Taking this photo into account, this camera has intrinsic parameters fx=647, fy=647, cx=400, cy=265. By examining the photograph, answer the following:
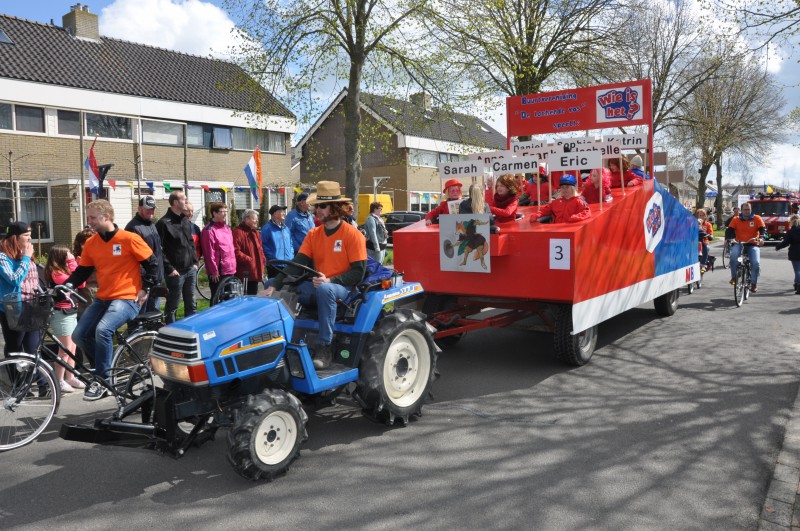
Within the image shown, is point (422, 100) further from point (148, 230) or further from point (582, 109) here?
point (148, 230)

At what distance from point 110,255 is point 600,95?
686 centimetres

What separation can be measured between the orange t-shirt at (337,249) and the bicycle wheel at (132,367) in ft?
4.70

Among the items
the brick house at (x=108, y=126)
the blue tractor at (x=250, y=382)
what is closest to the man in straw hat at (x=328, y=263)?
the blue tractor at (x=250, y=382)

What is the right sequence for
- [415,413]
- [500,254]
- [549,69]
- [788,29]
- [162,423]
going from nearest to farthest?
[162,423], [415,413], [500,254], [788,29], [549,69]

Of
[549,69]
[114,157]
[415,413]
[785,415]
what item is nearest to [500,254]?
[415,413]

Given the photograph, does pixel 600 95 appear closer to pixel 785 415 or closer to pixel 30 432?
pixel 785 415

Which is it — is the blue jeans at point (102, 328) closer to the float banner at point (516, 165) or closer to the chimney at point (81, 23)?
the float banner at point (516, 165)

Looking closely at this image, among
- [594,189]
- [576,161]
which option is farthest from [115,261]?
[594,189]

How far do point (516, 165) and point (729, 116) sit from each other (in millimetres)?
34814

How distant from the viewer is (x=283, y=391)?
169 inches

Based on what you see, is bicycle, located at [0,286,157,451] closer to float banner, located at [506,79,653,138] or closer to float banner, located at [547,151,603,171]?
float banner, located at [547,151,603,171]

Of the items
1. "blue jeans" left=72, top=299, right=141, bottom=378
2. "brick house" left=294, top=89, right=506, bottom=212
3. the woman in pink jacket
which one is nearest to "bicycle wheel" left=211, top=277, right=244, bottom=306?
the woman in pink jacket

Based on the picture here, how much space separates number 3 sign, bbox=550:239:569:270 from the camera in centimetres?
634

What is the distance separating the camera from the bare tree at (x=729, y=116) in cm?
3384
